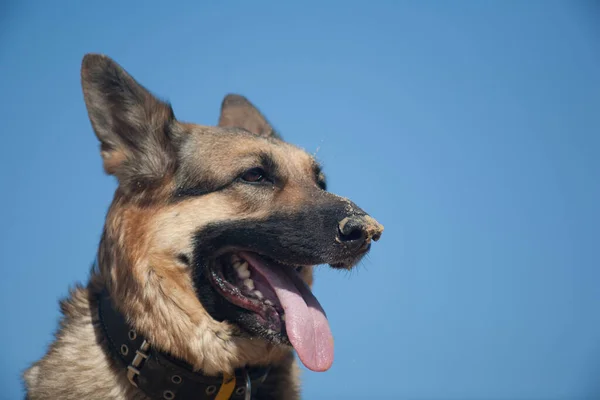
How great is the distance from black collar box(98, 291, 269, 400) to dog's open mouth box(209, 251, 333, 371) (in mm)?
480

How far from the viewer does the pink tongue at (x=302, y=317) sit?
3840 millimetres

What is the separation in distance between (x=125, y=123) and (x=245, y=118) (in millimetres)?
1891

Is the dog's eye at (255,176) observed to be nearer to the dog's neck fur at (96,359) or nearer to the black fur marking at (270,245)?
the black fur marking at (270,245)

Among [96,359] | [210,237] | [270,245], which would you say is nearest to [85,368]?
[96,359]

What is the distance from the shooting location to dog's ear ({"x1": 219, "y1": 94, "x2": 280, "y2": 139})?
6.14 m

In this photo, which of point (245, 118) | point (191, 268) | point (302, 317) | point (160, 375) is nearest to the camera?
point (160, 375)

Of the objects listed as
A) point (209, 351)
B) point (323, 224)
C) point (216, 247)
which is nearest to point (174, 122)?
point (216, 247)

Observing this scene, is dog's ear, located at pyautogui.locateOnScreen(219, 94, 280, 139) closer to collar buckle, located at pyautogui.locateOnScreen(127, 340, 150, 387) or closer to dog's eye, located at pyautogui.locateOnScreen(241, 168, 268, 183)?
dog's eye, located at pyautogui.locateOnScreen(241, 168, 268, 183)

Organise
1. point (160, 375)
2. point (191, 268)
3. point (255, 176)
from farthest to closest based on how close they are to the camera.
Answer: point (255, 176), point (191, 268), point (160, 375)

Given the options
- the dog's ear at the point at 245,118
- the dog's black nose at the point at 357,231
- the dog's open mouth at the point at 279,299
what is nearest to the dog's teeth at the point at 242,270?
the dog's open mouth at the point at 279,299

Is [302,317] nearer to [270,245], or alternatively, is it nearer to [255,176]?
[270,245]

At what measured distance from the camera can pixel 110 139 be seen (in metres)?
4.40

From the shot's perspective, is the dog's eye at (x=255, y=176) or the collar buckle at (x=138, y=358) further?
the dog's eye at (x=255, y=176)

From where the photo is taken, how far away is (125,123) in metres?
4.49
